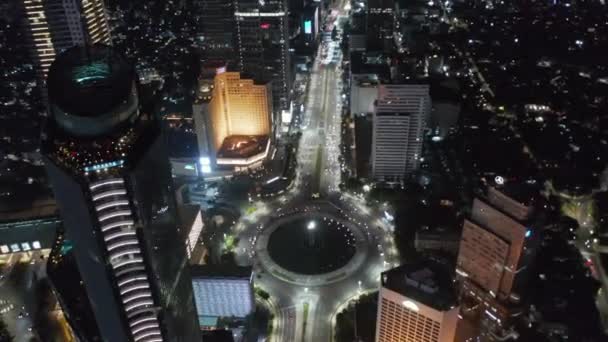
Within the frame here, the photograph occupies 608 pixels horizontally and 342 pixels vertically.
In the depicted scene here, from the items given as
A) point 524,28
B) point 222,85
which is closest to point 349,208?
point 222,85

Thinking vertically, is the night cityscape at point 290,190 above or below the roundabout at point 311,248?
above

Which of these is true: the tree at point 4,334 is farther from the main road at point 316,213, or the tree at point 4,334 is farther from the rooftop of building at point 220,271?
the main road at point 316,213

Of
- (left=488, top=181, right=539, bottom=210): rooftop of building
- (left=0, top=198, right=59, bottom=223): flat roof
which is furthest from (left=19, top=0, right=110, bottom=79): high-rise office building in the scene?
(left=488, top=181, right=539, bottom=210): rooftop of building

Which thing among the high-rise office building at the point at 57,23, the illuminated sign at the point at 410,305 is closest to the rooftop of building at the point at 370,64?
the high-rise office building at the point at 57,23

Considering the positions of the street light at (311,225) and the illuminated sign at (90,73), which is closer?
the illuminated sign at (90,73)

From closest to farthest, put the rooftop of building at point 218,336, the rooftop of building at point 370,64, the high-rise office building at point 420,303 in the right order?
the high-rise office building at point 420,303
the rooftop of building at point 218,336
the rooftop of building at point 370,64
